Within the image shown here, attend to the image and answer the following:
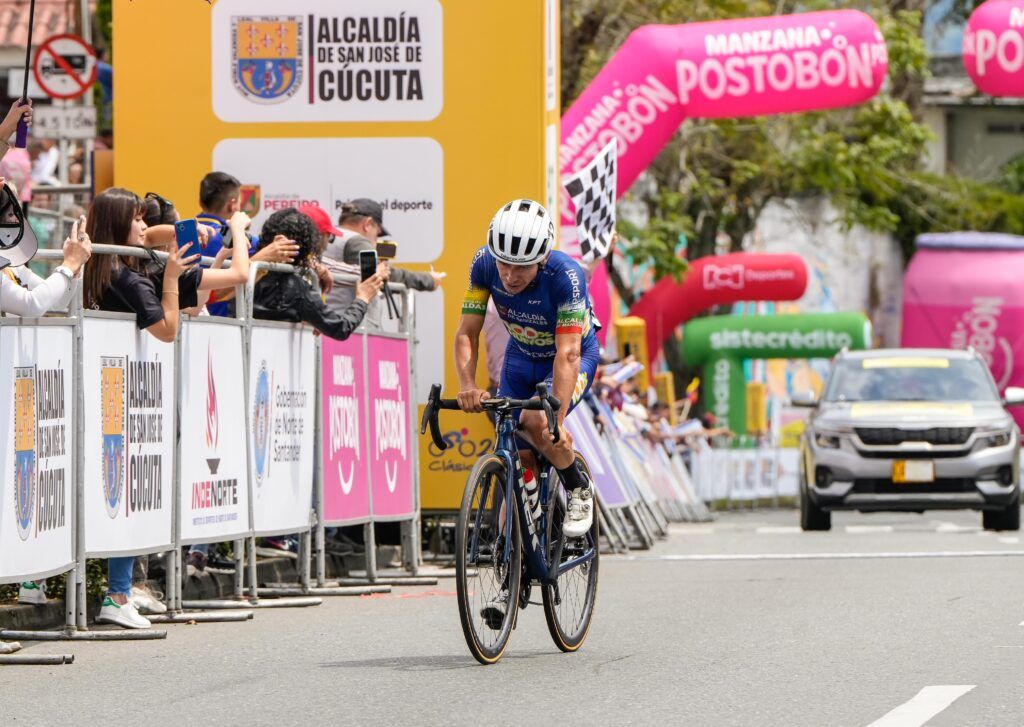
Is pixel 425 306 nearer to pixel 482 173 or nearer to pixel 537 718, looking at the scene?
pixel 482 173

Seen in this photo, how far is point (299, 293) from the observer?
1241 cm

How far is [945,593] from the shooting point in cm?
1227

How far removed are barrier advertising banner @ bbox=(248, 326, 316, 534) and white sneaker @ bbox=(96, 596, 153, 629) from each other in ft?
4.89

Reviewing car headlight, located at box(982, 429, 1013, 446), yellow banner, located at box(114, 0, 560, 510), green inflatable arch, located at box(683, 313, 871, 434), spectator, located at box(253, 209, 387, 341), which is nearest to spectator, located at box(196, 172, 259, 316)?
spectator, located at box(253, 209, 387, 341)

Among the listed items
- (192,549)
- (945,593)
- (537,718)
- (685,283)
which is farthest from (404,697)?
(685,283)

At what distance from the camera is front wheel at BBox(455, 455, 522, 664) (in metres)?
8.68

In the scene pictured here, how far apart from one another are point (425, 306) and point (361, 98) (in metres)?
1.55

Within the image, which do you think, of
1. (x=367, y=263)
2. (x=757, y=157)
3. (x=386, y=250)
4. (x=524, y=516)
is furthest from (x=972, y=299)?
(x=524, y=516)

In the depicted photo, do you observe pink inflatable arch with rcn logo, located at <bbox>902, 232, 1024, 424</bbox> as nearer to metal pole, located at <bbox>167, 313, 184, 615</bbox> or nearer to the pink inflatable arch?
the pink inflatable arch

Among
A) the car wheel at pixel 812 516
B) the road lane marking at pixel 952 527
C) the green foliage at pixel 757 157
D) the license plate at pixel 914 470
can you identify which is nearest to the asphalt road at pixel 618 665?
the license plate at pixel 914 470

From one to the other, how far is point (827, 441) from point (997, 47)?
5833 millimetres

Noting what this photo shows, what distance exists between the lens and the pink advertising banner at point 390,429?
13.8 meters

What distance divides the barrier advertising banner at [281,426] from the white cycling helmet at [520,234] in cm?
312

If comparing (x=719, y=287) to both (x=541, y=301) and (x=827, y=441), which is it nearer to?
(x=827, y=441)
